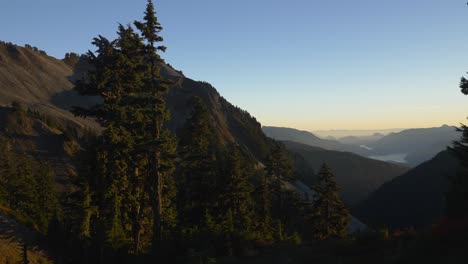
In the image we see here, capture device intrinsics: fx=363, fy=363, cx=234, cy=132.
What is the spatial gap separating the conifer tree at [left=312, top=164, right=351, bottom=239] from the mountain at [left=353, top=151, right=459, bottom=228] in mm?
75993

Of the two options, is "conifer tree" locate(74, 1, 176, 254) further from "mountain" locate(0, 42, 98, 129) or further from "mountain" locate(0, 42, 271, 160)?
"mountain" locate(0, 42, 98, 129)

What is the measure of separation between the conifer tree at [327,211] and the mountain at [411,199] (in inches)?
2992

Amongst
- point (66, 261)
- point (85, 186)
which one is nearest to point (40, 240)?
point (66, 261)

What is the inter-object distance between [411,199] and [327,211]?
10715 centimetres

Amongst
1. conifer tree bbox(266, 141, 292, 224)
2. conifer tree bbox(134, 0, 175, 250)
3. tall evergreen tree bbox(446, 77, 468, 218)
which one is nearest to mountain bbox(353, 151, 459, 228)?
conifer tree bbox(266, 141, 292, 224)

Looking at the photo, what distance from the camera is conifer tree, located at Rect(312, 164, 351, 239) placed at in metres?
41.9

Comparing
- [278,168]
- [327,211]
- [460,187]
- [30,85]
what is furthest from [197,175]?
[30,85]

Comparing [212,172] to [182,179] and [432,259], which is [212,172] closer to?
[182,179]

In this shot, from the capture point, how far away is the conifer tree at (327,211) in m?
41.9

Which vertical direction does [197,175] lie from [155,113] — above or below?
below

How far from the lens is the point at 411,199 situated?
13338 centimetres

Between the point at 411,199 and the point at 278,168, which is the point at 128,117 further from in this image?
the point at 411,199

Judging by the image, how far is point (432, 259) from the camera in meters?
9.05

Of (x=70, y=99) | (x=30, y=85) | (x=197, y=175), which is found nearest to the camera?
(x=197, y=175)
